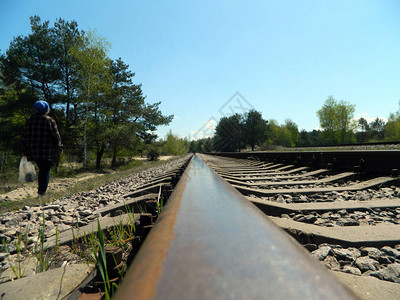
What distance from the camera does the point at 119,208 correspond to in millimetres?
2111

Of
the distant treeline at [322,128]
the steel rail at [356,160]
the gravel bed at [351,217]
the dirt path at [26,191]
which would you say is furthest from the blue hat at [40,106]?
the distant treeline at [322,128]

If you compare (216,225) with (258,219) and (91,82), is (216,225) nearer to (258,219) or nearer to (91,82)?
(258,219)

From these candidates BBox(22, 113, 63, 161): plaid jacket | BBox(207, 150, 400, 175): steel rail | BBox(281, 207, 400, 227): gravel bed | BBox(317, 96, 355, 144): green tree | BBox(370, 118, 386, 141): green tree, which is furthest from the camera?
BBox(370, 118, 386, 141): green tree

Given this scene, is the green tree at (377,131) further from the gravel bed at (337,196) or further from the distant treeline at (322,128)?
the gravel bed at (337,196)

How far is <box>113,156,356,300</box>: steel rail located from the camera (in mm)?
307

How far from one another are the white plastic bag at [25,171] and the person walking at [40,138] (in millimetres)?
305

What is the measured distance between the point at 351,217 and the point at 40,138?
15.9 ft

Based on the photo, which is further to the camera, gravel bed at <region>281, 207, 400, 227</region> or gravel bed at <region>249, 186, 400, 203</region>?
gravel bed at <region>249, 186, 400, 203</region>

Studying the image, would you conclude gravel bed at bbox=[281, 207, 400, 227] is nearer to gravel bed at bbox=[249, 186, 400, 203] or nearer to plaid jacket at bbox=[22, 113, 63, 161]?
gravel bed at bbox=[249, 186, 400, 203]

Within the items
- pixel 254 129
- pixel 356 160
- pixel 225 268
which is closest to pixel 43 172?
pixel 225 268

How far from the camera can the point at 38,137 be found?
12.9ft

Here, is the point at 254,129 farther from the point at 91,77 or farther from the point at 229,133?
the point at 91,77

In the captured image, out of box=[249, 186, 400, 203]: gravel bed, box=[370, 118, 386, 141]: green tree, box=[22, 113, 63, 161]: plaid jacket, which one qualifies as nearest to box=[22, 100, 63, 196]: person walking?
box=[22, 113, 63, 161]: plaid jacket

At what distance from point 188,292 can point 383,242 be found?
1.18 metres
